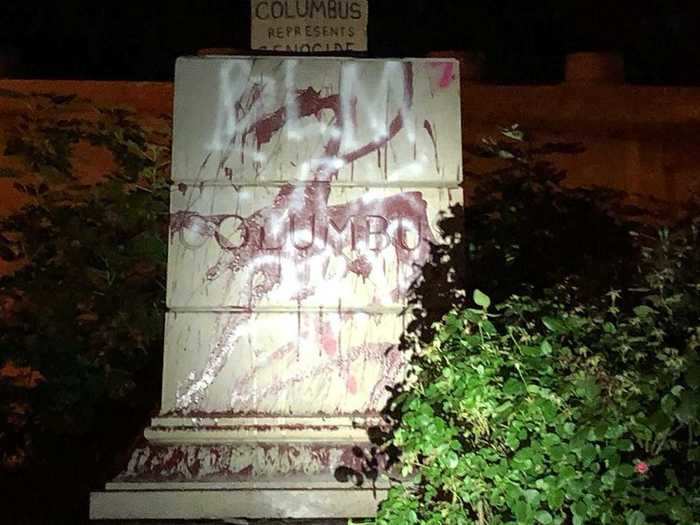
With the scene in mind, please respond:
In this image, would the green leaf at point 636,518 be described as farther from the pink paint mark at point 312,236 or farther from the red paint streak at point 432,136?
the red paint streak at point 432,136

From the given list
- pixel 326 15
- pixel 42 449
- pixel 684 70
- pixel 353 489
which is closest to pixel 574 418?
pixel 353 489

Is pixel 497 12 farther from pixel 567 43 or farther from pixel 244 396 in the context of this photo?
pixel 244 396

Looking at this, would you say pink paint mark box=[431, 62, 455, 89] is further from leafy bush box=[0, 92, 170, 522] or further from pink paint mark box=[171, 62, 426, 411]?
leafy bush box=[0, 92, 170, 522]

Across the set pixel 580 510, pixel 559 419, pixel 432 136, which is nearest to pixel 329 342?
pixel 432 136

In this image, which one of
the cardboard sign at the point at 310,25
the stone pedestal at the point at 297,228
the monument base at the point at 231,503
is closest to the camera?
the monument base at the point at 231,503

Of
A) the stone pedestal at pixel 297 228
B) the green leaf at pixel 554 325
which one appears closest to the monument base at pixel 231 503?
the stone pedestal at pixel 297 228

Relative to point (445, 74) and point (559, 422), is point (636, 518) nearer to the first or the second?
point (559, 422)

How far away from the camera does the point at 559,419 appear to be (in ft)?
8.10

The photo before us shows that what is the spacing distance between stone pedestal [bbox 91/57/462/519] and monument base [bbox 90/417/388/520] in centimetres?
5

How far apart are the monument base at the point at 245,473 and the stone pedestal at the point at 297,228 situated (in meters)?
0.05

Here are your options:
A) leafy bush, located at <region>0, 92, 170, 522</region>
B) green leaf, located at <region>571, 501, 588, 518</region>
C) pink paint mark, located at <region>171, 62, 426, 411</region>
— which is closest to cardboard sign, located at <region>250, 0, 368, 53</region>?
pink paint mark, located at <region>171, 62, 426, 411</region>

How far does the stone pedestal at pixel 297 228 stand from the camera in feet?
11.8

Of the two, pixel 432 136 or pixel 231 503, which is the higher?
pixel 432 136

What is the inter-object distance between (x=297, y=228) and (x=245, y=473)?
3.22 feet
